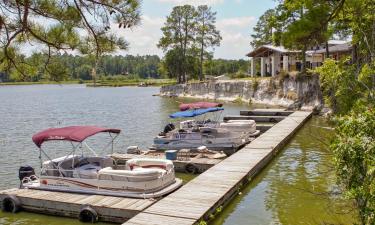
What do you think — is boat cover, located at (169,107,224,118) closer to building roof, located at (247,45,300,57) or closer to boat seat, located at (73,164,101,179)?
boat seat, located at (73,164,101,179)

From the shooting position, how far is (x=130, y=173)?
48.1 feet

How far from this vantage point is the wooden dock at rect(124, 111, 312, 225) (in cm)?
1188

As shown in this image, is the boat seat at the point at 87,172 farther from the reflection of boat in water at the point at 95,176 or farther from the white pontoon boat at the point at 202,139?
the white pontoon boat at the point at 202,139

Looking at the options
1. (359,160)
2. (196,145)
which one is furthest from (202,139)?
(359,160)

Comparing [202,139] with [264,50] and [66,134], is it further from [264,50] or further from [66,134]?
[264,50]

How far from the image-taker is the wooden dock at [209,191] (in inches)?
468

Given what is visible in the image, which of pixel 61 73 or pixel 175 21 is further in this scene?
pixel 175 21

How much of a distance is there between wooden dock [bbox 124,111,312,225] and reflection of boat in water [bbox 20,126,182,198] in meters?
0.96

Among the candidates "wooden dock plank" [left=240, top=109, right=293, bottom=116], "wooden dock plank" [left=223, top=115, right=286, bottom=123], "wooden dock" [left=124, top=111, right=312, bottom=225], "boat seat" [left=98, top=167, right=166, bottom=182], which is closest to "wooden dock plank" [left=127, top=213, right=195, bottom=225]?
"wooden dock" [left=124, top=111, right=312, bottom=225]

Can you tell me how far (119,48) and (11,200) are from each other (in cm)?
925

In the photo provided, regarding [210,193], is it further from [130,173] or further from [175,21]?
[175,21]

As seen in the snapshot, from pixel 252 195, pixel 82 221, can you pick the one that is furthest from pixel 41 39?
pixel 252 195

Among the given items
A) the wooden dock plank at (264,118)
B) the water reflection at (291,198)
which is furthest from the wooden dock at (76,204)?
the wooden dock plank at (264,118)

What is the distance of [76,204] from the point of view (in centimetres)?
1372
